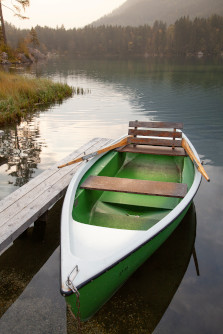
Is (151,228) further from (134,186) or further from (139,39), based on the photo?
(139,39)

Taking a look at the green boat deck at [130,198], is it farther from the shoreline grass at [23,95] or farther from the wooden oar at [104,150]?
the shoreline grass at [23,95]

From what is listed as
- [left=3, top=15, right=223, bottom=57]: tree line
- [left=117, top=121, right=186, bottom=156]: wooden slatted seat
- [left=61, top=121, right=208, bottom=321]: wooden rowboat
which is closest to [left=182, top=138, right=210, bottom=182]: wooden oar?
[left=61, top=121, right=208, bottom=321]: wooden rowboat

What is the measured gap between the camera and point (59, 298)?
3.82 metres

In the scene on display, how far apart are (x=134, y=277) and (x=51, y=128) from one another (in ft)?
A: 31.8

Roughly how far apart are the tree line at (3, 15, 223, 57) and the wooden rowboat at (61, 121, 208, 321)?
396ft

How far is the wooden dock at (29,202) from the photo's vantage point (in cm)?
422

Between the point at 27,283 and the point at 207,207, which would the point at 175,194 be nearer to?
the point at 207,207

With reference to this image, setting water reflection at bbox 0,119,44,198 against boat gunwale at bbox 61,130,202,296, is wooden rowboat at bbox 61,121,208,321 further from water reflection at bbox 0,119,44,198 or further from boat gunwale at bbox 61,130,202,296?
water reflection at bbox 0,119,44,198

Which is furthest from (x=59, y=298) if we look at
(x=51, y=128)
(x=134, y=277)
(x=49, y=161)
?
(x=51, y=128)

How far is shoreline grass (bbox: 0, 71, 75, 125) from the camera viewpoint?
519 inches

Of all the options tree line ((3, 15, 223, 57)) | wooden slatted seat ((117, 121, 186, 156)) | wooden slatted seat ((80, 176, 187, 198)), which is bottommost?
wooden slatted seat ((80, 176, 187, 198))

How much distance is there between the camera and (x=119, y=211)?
197 inches

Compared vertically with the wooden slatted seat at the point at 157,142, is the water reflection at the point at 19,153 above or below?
below

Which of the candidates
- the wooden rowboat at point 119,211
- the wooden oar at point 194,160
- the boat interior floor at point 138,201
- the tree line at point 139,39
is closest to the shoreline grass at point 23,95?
the wooden rowboat at point 119,211
